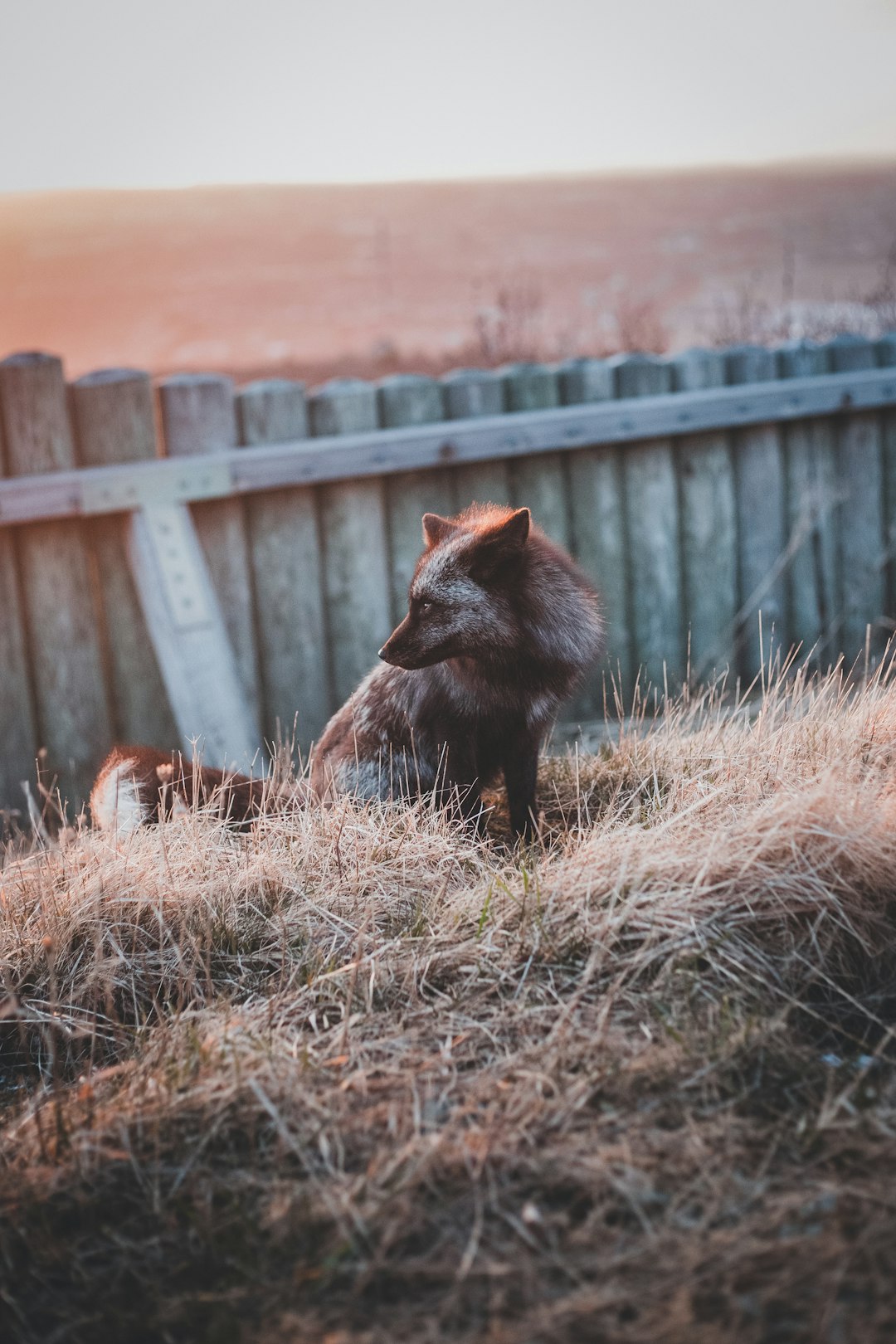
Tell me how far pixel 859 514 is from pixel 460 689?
13.3 feet

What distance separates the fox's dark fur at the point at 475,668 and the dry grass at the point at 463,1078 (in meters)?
0.23

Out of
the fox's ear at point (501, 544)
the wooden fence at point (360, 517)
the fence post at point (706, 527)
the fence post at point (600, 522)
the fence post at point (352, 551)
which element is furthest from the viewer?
the fence post at point (706, 527)

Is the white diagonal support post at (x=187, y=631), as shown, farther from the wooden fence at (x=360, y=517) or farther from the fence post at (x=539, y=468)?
the fence post at (x=539, y=468)

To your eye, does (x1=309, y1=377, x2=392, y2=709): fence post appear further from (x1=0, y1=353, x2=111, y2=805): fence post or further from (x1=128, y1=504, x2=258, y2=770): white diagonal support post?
(x1=0, y1=353, x2=111, y2=805): fence post

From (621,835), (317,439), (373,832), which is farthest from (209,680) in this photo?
(621,835)

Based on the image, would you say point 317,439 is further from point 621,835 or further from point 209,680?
point 621,835

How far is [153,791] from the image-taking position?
3.71 metres

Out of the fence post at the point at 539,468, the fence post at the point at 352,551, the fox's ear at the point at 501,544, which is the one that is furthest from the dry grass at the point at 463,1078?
the fence post at the point at 539,468


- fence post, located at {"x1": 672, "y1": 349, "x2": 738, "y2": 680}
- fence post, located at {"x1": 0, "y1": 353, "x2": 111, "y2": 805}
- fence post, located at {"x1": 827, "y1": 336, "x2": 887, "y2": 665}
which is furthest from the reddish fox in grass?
fence post, located at {"x1": 827, "y1": 336, "x2": 887, "y2": 665}

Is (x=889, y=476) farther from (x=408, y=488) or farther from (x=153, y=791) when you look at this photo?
(x=153, y=791)

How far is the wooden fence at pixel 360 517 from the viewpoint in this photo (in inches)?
199

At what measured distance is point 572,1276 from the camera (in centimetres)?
168

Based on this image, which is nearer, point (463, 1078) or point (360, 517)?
point (463, 1078)

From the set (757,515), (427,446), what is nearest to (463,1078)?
(427,446)
